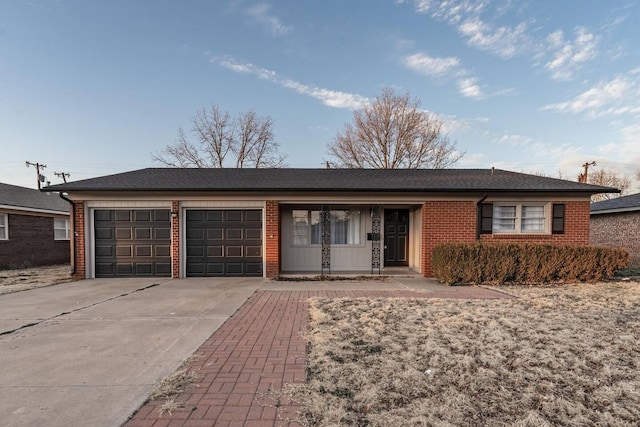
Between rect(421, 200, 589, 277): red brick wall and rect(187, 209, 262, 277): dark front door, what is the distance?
525 cm

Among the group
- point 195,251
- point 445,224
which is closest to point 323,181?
point 445,224

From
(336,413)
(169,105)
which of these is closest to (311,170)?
(169,105)

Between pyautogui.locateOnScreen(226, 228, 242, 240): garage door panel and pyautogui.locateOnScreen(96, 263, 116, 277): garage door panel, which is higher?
pyautogui.locateOnScreen(226, 228, 242, 240): garage door panel

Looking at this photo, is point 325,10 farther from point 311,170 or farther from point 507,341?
point 507,341

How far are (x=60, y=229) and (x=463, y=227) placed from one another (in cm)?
1858

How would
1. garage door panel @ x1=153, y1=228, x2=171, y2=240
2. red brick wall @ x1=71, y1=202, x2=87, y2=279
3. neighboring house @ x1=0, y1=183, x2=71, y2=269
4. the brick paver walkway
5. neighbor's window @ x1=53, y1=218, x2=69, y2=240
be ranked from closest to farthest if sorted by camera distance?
1. the brick paver walkway
2. red brick wall @ x1=71, y1=202, x2=87, y2=279
3. garage door panel @ x1=153, y1=228, x2=171, y2=240
4. neighboring house @ x1=0, y1=183, x2=71, y2=269
5. neighbor's window @ x1=53, y1=218, x2=69, y2=240

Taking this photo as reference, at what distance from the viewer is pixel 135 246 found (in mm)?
9992

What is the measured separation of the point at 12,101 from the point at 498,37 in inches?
701

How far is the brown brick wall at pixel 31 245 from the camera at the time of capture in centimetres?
1348

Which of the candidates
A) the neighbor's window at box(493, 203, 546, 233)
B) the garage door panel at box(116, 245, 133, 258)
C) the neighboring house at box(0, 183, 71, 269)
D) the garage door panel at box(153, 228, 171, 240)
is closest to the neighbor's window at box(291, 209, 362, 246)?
the garage door panel at box(153, 228, 171, 240)

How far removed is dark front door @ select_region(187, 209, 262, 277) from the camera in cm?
1005

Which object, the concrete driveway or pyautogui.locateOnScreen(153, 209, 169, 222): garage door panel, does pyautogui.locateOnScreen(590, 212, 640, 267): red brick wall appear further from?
pyautogui.locateOnScreen(153, 209, 169, 222): garage door panel

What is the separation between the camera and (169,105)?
15023mm

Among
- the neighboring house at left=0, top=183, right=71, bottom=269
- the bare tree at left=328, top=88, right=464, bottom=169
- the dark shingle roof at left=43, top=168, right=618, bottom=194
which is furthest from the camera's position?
the bare tree at left=328, top=88, right=464, bottom=169
